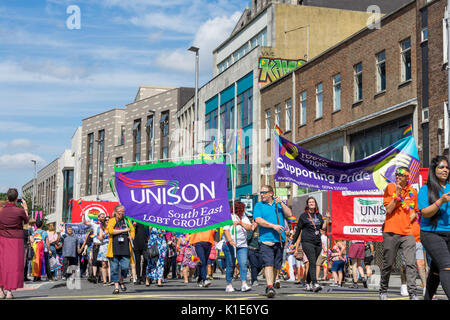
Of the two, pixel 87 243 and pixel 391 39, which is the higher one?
pixel 391 39

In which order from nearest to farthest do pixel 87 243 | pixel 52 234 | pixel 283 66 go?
pixel 87 243 < pixel 52 234 < pixel 283 66

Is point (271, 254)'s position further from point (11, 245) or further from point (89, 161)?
point (89, 161)

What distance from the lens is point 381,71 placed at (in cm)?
3212

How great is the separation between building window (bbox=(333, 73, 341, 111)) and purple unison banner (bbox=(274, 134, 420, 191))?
66.8 ft

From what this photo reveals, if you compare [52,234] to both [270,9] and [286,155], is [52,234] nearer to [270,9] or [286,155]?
[286,155]

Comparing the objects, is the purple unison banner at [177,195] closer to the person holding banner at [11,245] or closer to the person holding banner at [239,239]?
the person holding banner at [239,239]

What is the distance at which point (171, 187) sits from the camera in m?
15.4

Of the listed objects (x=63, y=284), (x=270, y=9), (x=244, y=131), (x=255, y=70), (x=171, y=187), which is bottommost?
(x=63, y=284)

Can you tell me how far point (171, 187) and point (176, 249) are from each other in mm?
9983

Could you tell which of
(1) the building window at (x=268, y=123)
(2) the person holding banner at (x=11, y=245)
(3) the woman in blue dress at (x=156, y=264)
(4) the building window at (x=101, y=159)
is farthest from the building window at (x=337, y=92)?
(4) the building window at (x=101, y=159)

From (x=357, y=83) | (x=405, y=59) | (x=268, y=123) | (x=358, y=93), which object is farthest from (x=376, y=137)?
(x=268, y=123)

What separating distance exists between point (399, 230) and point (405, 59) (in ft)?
64.6
